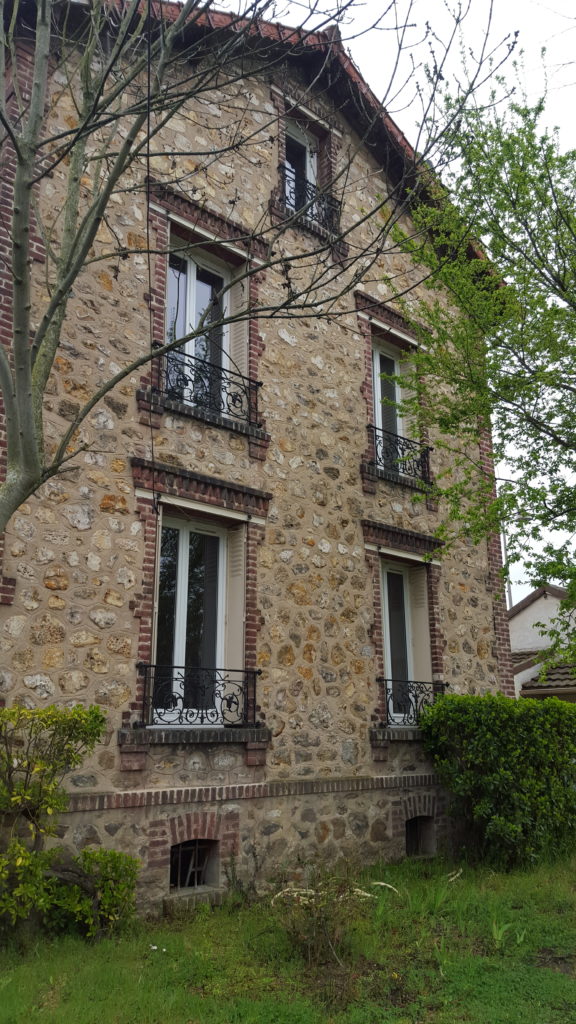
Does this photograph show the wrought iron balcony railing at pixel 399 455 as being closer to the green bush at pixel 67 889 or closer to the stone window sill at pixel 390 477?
the stone window sill at pixel 390 477

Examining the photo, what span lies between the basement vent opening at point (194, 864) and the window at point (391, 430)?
17.5 ft

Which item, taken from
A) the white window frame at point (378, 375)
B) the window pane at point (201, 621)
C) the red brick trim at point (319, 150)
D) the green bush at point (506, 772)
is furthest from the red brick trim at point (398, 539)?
the red brick trim at point (319, 150)

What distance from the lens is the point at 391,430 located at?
11.6 metres

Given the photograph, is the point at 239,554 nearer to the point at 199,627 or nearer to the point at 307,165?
the point at 199,627

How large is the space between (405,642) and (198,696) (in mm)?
3878

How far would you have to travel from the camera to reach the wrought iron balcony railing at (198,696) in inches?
301

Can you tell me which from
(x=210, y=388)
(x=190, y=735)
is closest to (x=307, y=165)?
(x=210, y=388)

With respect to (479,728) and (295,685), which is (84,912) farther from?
(479,728)

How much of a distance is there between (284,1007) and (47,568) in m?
3.95

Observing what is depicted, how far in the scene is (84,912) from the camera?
6.00m

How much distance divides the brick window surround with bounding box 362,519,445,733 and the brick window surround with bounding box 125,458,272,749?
189cm

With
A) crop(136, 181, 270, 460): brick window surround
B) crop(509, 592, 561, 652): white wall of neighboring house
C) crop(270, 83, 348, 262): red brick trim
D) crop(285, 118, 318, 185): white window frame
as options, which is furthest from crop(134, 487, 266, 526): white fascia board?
crop(509, 592, 561, 652): white wall of neighboring house

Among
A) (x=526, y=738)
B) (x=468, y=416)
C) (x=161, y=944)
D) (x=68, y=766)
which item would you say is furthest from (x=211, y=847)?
(x=468, y=416)

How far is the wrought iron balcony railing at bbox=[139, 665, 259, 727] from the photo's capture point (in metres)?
7.65
